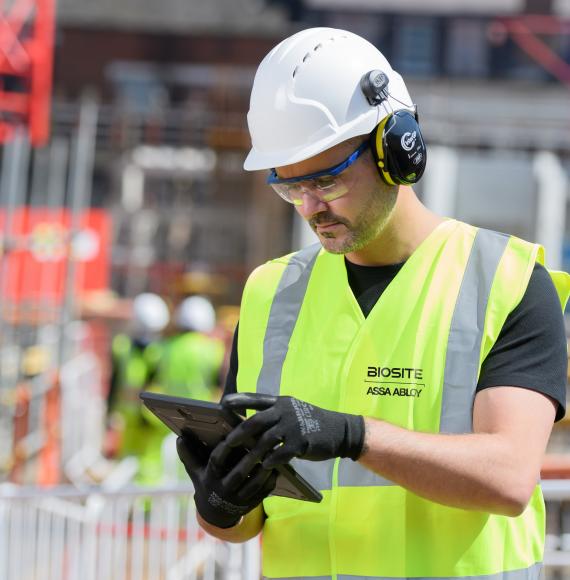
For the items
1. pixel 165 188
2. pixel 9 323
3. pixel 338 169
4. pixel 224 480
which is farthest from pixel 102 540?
pixel 165 188

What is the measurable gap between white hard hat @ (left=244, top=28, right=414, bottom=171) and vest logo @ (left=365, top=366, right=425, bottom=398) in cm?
47

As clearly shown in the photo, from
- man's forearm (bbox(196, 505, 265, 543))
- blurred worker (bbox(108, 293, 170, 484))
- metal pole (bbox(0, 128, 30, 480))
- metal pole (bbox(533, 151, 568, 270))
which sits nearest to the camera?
man's forearm (bbox(196, 505, 265, 543))

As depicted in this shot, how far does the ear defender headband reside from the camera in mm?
2285

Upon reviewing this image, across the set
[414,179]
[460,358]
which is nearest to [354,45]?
[414,179]

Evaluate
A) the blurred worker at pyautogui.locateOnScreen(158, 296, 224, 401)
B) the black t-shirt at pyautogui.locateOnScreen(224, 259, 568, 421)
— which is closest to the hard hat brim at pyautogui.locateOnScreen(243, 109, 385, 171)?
the black t-shirt at pyautogui.locateOnScreen(224, 259, 568, 421)

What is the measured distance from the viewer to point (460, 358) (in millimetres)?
2193

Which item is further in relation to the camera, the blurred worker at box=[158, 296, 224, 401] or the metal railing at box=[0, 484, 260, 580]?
the blurred worker at box=[158, 296, 224, 401]

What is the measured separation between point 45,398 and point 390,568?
9.40 meters

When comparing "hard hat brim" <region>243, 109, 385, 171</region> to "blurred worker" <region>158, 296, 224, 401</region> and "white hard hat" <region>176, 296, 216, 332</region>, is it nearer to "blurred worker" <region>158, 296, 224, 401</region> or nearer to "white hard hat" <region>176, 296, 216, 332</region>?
"blurred worker" <region>158, 296, 224, 401</region>

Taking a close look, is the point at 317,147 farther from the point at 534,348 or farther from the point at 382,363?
the point at 534,348

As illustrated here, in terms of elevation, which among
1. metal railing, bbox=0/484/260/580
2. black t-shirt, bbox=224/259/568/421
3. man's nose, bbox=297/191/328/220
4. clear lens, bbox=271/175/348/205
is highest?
clear lens, bbox=271/175/348/205

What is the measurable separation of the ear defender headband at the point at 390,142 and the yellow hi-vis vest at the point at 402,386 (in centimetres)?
16

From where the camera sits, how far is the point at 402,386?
2.22 meters

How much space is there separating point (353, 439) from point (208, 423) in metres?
0.30
